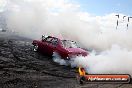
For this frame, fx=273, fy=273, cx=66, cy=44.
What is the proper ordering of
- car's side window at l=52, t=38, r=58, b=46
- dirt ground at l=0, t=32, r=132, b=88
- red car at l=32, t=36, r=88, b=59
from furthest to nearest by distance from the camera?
1. car's side window at l=52, t=38, r=58, b=46
2. red car at l=32, t=36, r=88, b=59
3. dirt ground at l=0, t=32, r=132, b=88

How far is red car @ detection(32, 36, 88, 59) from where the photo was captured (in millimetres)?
17828

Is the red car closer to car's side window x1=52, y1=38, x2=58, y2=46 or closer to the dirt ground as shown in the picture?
car's side window x1=52, y1=38, x2=58, y2=46

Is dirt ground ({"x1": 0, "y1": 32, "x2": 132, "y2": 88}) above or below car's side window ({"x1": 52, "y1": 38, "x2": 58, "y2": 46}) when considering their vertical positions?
below

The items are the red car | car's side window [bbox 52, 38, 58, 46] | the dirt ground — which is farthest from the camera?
car's side window [bbox 52, 38, 58, 46]

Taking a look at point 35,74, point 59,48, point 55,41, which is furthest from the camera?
point 55,41

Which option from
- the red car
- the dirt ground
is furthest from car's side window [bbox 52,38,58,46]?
the dirt ground

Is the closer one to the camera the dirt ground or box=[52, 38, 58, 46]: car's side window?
the dirt ground

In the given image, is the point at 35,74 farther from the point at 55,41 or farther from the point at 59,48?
the point at 55,41

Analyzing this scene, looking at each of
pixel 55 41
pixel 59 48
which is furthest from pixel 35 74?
pixel 55 41

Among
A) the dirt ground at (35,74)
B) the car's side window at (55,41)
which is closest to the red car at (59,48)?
the car's side window at (55,41)

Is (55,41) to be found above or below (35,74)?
above

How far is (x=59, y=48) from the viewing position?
18.9m

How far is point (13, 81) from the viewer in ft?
39.4

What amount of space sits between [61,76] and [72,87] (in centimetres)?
242
